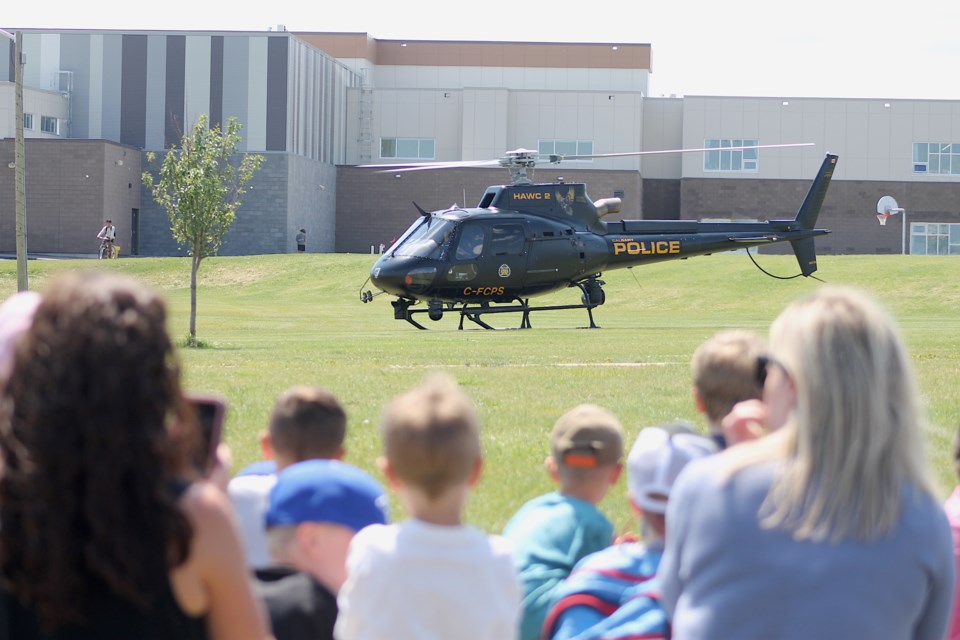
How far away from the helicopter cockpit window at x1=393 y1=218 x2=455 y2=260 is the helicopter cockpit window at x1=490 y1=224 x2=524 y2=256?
0.89 m

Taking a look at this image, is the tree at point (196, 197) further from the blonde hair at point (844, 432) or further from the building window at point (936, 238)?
the building window at point (936, 238)

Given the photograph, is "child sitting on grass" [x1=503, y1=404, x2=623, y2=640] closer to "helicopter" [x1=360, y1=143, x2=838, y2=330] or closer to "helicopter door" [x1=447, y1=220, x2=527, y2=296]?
"helicopter" [x1=360, y1=143, x2=838, y2=330]

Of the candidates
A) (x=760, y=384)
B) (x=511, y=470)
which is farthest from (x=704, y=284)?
(x=760, y=384)

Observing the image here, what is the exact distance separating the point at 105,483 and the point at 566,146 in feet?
212

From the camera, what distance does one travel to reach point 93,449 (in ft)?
8.39

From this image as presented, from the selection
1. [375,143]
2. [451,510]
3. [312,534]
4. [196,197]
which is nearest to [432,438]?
[451,510]

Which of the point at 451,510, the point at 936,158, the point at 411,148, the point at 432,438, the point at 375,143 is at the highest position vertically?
the point at 375,143

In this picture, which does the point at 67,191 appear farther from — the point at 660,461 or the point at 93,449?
the point at 93,449

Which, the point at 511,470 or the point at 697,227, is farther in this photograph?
the point at 697,227

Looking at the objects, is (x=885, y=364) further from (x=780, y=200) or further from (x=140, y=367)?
(x=780, y=200)

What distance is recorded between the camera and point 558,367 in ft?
53.3

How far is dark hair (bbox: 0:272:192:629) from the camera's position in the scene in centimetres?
256

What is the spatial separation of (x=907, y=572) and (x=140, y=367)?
2013mm

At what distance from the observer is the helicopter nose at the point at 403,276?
2505 cm
